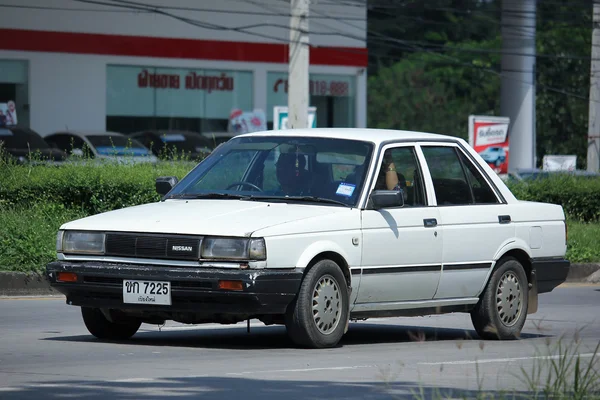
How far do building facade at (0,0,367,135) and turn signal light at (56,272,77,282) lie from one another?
92.6 ft

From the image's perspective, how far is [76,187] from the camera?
16844 mm

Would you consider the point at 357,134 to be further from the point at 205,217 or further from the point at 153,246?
the point at 153,246

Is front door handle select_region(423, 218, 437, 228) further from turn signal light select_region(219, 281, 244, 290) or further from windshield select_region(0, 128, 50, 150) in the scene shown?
windshield select_region(0, 128, 50, 150)

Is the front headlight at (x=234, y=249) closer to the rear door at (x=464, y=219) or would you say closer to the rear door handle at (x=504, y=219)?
the rear door at (x=464, y=219)

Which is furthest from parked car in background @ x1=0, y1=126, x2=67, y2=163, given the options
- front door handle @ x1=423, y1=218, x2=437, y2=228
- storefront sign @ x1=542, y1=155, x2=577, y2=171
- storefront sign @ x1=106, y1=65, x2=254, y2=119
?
front door handle @ x1=423, y1=218, x2=437, y2=228

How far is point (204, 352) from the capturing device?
9.45 metres

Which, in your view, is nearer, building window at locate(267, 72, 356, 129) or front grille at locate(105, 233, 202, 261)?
front grille at locate(105, 233, 202, 261)

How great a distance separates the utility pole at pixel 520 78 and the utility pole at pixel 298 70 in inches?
774

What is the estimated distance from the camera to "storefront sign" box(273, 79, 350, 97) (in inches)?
1786

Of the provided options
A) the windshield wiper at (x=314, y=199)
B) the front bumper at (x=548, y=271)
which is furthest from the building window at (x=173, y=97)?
the windshield wiper at (x=314, y=199)

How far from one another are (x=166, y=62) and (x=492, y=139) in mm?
17915

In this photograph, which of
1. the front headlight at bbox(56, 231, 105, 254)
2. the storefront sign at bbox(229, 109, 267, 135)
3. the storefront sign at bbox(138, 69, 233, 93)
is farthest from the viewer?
the storefront sign at bbox(229, 109, 267, 135)

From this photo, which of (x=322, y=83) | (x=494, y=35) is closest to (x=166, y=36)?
(x=322, y=83)

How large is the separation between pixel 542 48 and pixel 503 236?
Result: 51.0 metres
